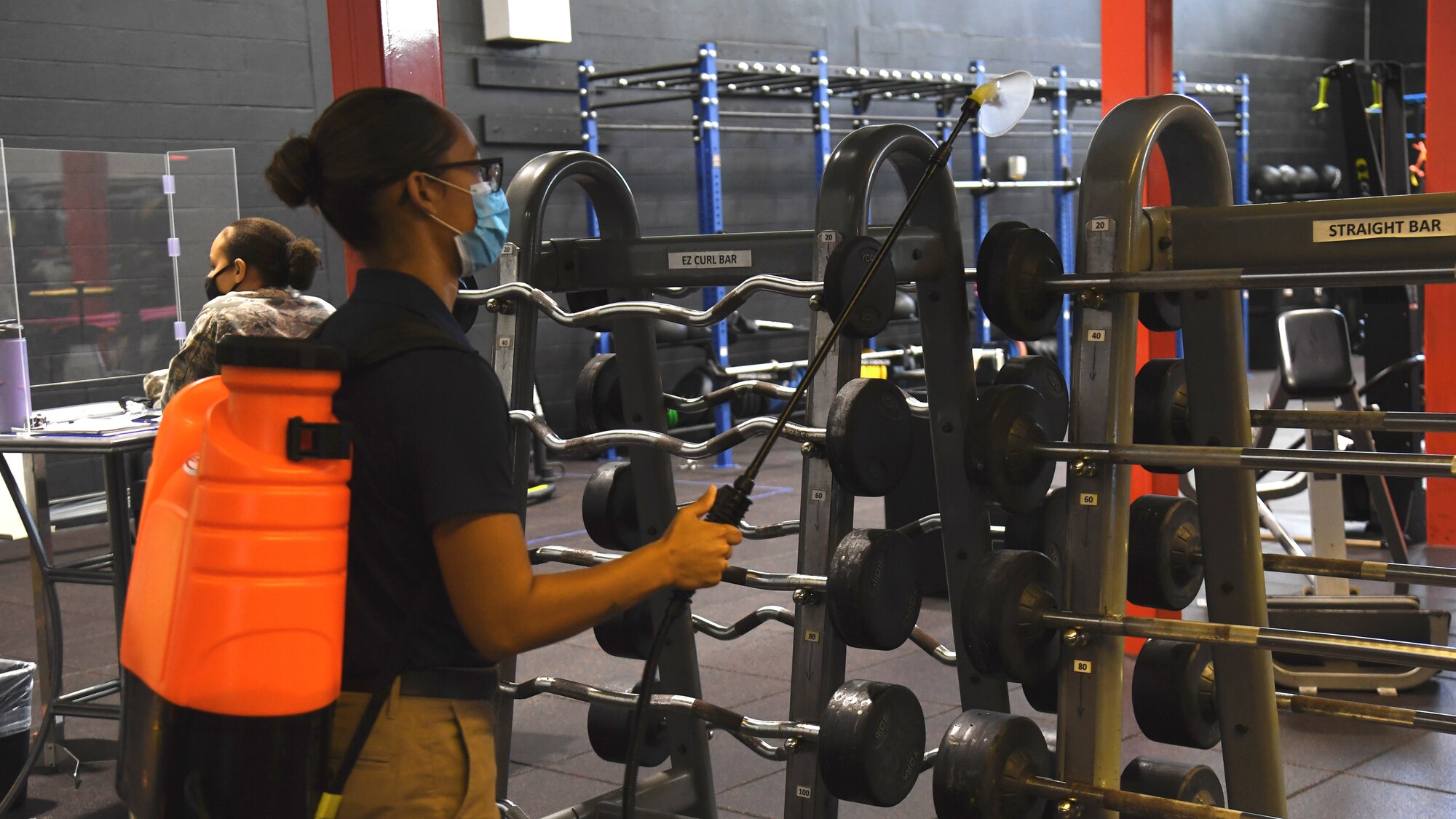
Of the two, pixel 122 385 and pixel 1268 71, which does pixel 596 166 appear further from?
pixel 1268 71

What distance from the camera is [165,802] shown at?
3.76 feet

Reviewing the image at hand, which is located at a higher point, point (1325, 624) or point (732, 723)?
point (732, 723)

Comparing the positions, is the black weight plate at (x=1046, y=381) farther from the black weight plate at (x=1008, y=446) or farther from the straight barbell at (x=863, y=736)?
the straight barbell at (x=863, y=736)

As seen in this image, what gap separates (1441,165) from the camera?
484 centimetres

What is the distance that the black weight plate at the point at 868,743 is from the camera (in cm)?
175

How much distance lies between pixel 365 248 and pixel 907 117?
9.18 metres

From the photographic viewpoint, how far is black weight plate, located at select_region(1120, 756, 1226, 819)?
1922 mm

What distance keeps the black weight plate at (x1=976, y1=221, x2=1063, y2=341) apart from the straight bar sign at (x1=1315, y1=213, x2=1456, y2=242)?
36cm

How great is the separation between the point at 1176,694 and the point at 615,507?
1.11m

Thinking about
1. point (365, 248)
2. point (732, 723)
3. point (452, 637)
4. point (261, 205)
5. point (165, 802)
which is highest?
point (261, 205)

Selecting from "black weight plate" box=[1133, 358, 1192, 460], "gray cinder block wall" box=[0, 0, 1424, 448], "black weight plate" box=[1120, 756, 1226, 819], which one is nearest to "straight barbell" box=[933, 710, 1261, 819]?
"black weight plate" box=[1120, 756, 1226, 819]

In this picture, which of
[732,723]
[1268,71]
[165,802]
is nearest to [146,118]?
[732,723]

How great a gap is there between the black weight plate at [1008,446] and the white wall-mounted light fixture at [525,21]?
20.9 feet

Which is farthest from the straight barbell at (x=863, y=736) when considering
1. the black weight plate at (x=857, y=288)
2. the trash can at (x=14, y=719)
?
the trash can at (x=14, y=719)
